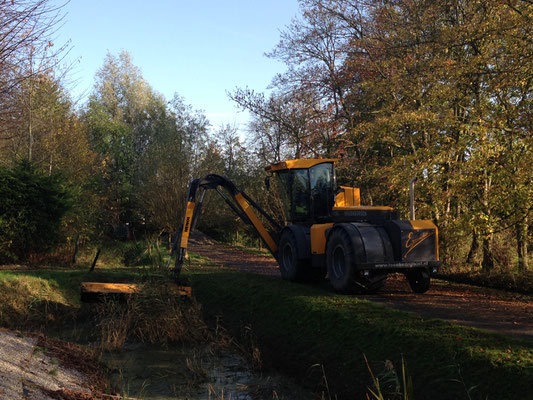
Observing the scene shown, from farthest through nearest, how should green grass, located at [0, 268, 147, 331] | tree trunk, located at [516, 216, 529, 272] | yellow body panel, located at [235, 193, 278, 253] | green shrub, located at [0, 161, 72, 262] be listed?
green shrub, located at [0, 161, 72, 262]
yellow body panel, located at [235, 193, 278, 253]
tree trunk, located at [516, 216, 529, 272]
green grass, located at [0, 268, 147, 331]

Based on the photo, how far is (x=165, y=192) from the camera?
27.4 m

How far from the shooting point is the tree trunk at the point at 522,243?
12594 mm

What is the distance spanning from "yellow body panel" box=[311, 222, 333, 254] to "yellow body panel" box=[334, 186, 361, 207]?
48.4 inches

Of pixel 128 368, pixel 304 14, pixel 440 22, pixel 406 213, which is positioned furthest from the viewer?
pixel 304 14

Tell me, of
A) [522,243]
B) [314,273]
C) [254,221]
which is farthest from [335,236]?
[522,243]

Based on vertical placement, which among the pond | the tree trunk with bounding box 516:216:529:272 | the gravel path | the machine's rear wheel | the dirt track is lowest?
the pond

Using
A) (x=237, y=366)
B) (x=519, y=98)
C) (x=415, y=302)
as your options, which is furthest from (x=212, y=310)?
(x=519, y=98)

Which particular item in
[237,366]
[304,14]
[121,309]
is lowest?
[237,366]

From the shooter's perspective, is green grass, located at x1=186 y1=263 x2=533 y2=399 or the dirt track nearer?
green grass, located at x1=186 y1=263 x2=533 y2=399

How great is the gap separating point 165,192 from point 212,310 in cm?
1578

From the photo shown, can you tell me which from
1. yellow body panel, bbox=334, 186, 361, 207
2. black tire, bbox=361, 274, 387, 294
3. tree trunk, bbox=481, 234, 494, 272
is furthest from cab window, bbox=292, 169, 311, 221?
tree trunk, bbox=481, 234, 494, 272

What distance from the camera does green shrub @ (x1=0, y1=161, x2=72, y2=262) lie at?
16625mm

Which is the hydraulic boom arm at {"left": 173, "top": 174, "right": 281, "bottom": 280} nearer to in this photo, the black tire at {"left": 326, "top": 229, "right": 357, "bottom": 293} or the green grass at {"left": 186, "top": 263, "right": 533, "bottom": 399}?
the green grass at {"left": 186, "top": 263, "right": 533, "bottom": 399}

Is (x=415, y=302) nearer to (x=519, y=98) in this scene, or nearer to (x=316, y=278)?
(x=316, y=278)
